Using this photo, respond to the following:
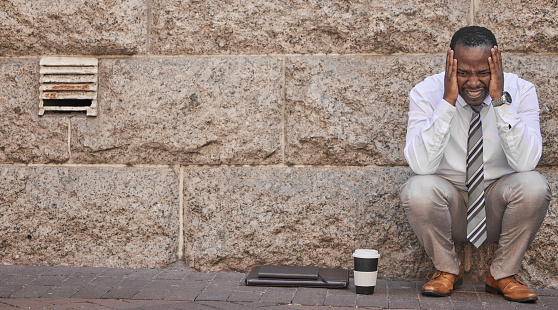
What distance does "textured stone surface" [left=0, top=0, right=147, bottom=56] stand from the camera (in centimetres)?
424

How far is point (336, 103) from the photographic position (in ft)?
13.5

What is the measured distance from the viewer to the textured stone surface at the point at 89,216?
417 centimetres

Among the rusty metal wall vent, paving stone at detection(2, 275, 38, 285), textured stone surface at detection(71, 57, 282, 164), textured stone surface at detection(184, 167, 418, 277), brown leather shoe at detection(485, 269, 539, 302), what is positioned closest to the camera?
brown leather shoe at detection(485, 269, 539, 302)

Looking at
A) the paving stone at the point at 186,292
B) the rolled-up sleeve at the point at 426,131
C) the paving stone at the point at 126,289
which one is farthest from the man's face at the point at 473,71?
the paving stone at the point at 126,289

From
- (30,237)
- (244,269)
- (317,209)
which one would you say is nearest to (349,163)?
(317,209)

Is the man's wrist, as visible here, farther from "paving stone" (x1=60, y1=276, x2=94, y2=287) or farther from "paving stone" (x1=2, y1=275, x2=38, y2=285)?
"paving stone" (x1=2, y1=275, x2=38, y2=285)

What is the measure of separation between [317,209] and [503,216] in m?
1.07

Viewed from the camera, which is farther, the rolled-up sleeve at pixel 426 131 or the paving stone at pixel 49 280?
the paving stone at pixel 49 280

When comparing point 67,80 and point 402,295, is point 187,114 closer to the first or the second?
point 67,80

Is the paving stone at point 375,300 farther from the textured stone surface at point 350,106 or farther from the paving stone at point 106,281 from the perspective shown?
the paving stone at point 106,281

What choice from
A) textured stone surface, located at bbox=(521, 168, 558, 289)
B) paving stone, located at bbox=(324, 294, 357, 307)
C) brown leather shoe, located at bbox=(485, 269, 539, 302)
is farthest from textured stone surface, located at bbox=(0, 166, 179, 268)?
textured stone surface, located at bbox=(521, 168, 558, 289)

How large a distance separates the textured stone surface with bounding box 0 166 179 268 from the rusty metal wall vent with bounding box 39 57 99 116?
40 cm

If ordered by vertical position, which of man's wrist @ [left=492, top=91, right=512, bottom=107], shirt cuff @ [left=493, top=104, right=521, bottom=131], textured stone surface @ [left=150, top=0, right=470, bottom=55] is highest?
textured stone surface @ [left=150, top=0, right=470, bottom=55]

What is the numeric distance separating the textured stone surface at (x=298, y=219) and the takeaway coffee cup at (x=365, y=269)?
0.45 meters
